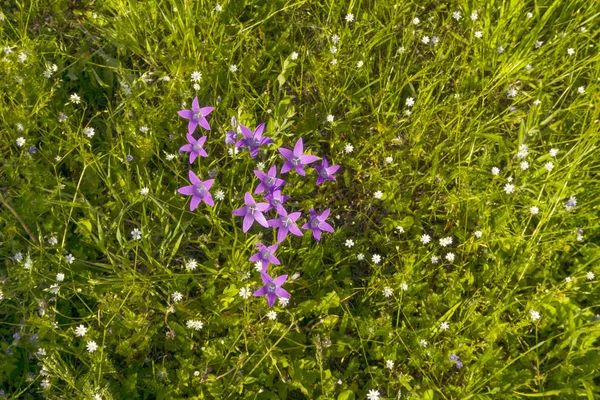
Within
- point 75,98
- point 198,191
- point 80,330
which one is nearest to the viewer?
point 198,191

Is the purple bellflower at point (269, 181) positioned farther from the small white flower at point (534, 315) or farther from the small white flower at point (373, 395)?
the small white flower at point (534, 315)

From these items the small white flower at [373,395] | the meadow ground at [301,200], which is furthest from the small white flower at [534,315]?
the small white flower at [373,395]

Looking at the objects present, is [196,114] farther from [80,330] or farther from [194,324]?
[80,330]

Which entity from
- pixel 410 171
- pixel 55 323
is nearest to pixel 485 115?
pixel 410 171

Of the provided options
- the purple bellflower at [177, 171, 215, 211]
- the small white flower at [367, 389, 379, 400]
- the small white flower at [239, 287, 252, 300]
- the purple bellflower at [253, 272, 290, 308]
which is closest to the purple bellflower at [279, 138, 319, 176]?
the purple bellflower at [177, 171, 215, 211]

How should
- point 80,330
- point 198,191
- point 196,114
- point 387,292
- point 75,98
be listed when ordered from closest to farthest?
point 198,191 < point 80,330 < point 196,114 < point 387,292 < point 75,98

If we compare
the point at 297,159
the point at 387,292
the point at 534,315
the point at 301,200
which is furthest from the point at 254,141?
the point at 534,315

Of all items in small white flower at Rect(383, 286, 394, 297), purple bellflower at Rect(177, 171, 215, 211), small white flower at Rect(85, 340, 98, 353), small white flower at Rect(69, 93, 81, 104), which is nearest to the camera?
purple bellflower at Rect(177, 171, 215, 211)

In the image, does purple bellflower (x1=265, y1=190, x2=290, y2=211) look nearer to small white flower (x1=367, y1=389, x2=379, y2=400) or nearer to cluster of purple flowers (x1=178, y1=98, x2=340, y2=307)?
cluster of purple flowers (x1=178, y1=98, x2=340, y2=307)
